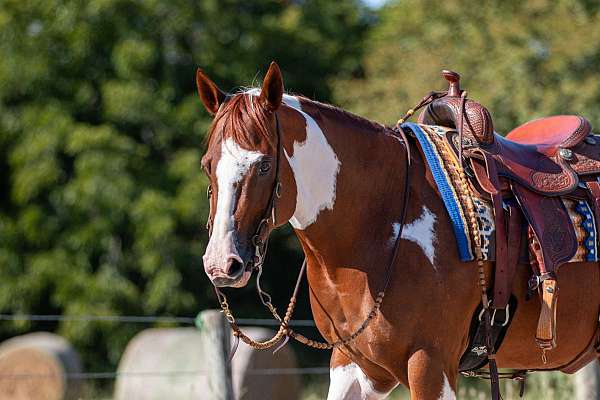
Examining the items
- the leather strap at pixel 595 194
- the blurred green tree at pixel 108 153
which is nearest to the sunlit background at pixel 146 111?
the blurred green tree at pixel 108 153

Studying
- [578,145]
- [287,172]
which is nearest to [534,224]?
[578,145]

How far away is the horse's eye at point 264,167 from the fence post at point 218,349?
2.71 m

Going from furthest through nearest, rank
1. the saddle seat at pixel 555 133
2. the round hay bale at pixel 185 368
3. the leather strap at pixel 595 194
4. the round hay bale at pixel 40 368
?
the round hay bale at pixel 40 368 < the round hay bale at pixel 185 368 < the saddle seat at pixel 555 133 < the leather strap at pixel 595 194

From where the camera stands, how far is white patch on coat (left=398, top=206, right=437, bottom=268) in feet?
12.8

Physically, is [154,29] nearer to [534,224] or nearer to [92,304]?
[92,304]

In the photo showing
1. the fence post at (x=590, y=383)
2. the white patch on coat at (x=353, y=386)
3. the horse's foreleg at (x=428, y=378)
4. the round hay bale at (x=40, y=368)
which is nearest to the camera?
the horse's foreleg at (x=428, y=378)

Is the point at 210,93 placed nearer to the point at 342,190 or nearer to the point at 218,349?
the point at 342,190

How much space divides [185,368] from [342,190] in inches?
257

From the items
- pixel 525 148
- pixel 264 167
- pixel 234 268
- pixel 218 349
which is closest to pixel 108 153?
pixel 218 349

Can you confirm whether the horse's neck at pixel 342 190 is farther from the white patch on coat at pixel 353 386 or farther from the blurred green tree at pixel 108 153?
the blurred green tree at pixel 108 153

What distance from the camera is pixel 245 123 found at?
3600mm

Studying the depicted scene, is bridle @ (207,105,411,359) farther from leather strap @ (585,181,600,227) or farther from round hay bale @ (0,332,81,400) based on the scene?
round hay bale @ (0,332,81,400)

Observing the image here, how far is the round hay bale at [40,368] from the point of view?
10.8 metres

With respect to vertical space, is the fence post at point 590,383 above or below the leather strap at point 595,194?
below
